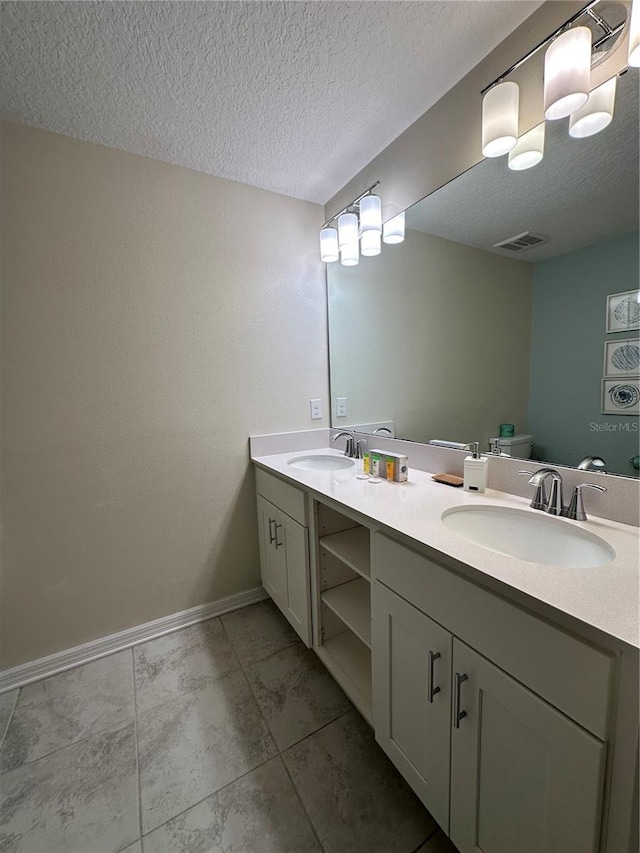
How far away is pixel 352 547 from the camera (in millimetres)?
1296

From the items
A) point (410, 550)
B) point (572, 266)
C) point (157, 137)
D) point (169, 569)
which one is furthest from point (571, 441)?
Answer: point (157, 137)

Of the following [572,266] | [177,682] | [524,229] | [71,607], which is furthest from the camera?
[71,607]

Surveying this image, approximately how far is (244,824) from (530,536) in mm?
1122

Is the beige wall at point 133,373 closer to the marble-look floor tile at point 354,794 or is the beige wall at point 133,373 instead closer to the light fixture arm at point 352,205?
the light fixture arm at point 352,205

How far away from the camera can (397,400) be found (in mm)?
1662

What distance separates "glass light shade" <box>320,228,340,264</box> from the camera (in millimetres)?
1764

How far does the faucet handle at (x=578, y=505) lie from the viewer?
893mm

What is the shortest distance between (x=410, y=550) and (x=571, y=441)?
60 centimetres

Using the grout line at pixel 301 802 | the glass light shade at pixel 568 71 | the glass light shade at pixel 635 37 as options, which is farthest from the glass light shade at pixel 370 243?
the grout line at pixel 301 802

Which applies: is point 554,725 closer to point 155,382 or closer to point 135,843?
point 135,843

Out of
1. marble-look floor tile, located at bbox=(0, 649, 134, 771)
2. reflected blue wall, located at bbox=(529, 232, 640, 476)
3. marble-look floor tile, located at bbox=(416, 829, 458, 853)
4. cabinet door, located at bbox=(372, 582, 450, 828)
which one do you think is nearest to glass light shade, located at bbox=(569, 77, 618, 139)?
reflected blue wall, located at bbox=(529, 232, 640, 476)

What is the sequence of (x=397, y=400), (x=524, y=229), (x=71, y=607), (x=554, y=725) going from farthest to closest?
(x=397, y=400), (x=71, y=607), (x=524, y=229), (x=554, y=725)

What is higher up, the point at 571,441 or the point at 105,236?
the point at 105,236

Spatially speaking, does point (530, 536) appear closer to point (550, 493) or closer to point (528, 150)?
point (550, 493)
